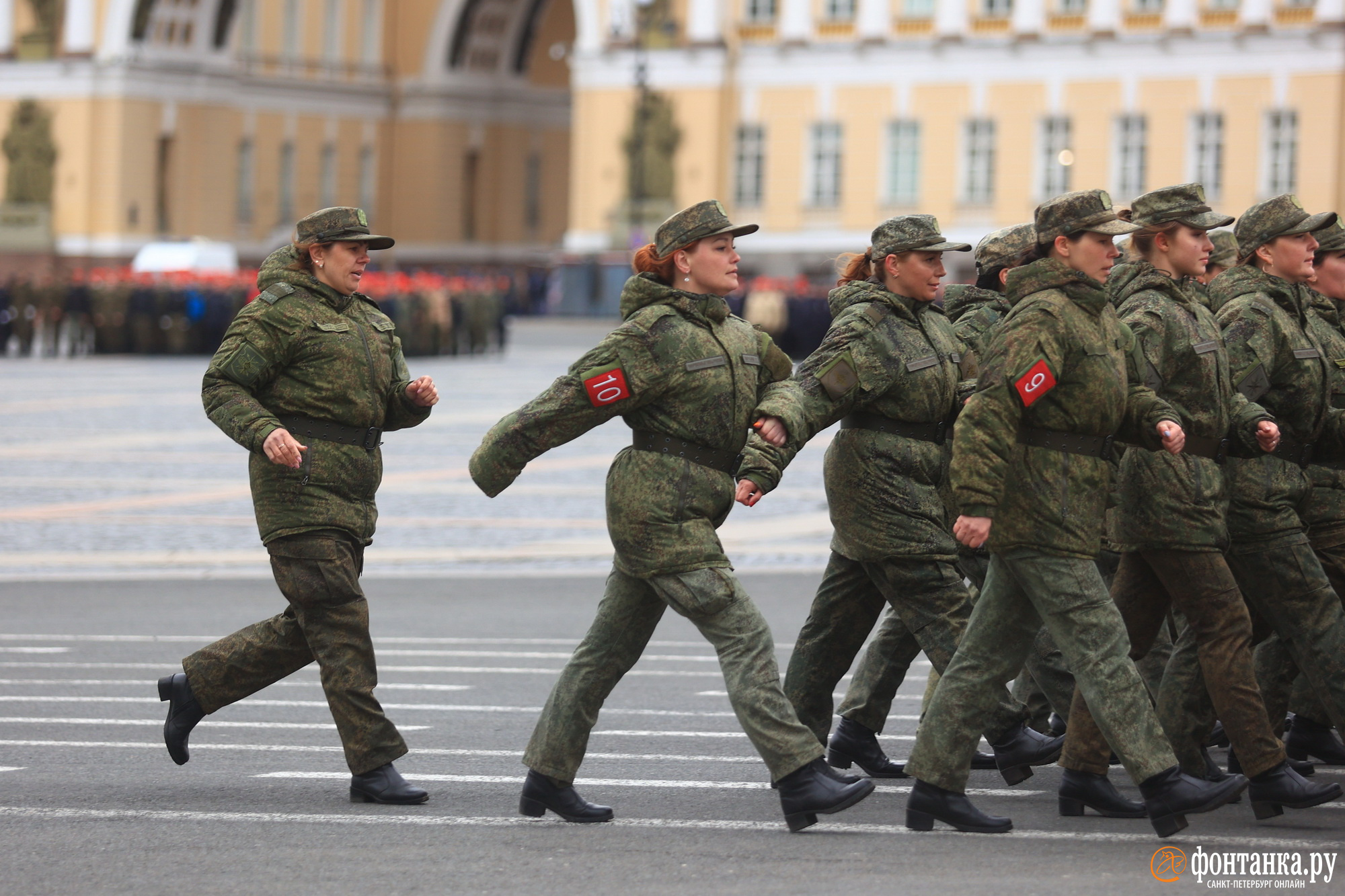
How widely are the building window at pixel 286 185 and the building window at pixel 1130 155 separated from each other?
82.1ft

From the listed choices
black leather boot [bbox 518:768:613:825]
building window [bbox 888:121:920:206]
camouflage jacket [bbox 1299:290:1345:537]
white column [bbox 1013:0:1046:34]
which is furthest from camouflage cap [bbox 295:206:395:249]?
building window [bbox 888:121:920:206]

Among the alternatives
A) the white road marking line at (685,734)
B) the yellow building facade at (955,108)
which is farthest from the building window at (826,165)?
the white road marking line at (685,734)

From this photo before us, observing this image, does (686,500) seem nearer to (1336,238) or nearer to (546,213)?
(1336,238)

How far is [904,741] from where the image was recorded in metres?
9.11

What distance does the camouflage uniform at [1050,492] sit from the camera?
7098mm

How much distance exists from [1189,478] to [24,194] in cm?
5657

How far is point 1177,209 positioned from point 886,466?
4.40 ft

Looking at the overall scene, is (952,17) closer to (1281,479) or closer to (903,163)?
(903,163)

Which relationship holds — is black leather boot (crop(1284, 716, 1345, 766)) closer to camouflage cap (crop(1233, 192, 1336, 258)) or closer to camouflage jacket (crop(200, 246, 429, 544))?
camouflage cap (crop(1233, 192, 1336, 258))

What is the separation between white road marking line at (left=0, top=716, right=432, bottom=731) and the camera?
9.32m

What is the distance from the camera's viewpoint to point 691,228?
24.9 feet

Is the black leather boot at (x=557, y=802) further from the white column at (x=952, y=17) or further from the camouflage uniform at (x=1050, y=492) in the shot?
the white column at (x=952, y=17)

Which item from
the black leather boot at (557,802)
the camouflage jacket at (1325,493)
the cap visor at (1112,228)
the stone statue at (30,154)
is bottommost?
the stone statue at (30,154)

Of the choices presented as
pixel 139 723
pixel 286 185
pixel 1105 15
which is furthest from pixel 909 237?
pixel 286 185
